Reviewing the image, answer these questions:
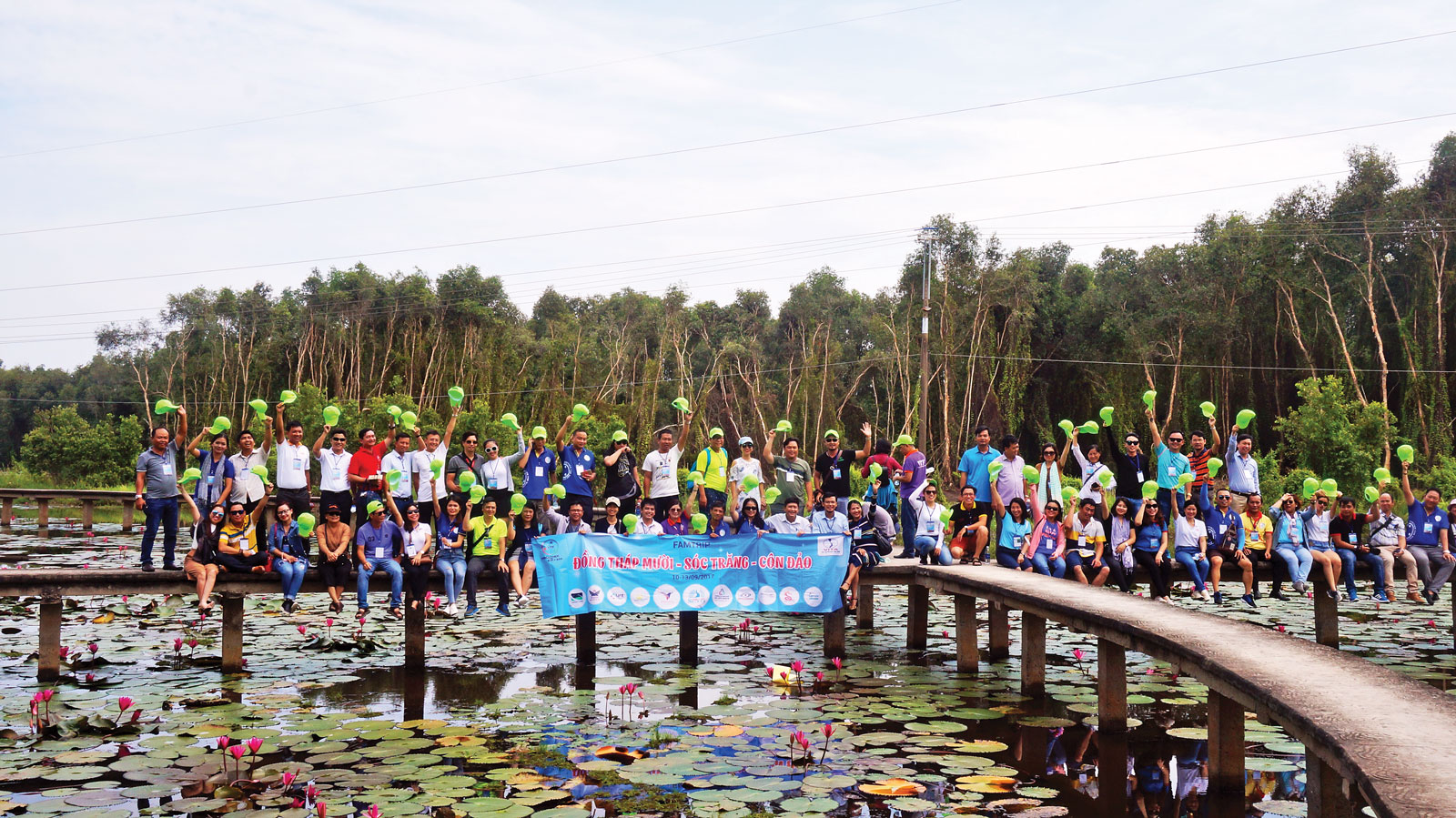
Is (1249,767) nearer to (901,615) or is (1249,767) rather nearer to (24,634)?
(901,615)

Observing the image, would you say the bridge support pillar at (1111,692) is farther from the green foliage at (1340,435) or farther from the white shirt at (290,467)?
the green foliage at (1340,435)

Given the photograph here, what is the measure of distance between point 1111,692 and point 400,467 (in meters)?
6.57

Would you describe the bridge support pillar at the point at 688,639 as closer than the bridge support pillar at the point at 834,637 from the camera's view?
Yes

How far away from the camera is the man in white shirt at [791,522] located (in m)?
11.6

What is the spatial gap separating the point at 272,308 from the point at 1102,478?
42691 mm

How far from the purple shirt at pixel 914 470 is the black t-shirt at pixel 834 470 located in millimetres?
589

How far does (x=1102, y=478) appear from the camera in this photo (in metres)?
11.7

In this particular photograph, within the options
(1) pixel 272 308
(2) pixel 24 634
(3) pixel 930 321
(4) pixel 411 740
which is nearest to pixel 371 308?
(1) pixel 272 308

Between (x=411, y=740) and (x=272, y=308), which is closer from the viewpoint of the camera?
(x=411, y=740)

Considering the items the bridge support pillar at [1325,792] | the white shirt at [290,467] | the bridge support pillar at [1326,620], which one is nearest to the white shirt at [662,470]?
the white shirt at [290,467]

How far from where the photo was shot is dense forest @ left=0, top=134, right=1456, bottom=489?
33.9 m

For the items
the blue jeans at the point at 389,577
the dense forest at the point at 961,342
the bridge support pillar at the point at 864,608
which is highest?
the dense forest at the point at 961,342

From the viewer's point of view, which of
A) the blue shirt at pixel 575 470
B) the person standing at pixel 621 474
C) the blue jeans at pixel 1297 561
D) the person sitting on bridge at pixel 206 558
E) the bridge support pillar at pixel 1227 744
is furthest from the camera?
the person standing at pixel 621 474

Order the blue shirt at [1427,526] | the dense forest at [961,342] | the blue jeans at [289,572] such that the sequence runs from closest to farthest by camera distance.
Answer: the blue jeans at [289,572], the blue shirt at [1427,526], the dense forest at [961,342]
